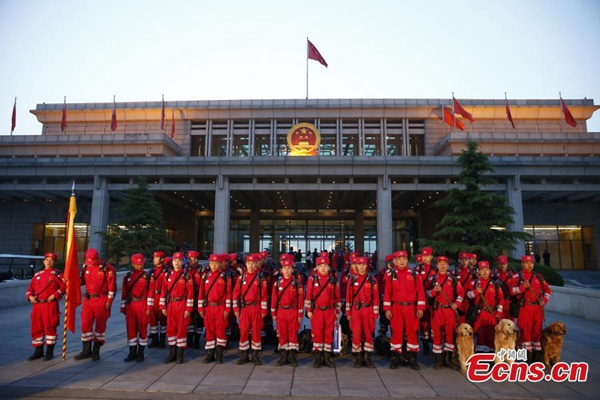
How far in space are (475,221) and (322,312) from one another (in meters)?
12.2

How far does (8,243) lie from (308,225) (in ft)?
97.8

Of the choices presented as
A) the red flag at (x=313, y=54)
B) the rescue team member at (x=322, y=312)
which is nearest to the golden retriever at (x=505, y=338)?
the rescue team member at (x=322, y=312)

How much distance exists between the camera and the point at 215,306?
737 centimetres

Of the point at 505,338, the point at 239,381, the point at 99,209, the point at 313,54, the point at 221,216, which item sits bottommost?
the point at 239,381

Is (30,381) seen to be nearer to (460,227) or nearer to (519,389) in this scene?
(519,389)

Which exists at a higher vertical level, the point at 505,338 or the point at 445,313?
the point at 445,313

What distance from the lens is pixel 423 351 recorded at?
834 centimetres

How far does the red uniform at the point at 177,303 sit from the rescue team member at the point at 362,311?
126 inches

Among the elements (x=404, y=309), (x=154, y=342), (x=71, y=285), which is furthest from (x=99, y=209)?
(x=404, y=309)

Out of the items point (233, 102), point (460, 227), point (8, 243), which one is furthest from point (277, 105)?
point (8, 243)

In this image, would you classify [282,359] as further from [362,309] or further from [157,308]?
[157,308]

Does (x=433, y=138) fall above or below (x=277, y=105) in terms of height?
below

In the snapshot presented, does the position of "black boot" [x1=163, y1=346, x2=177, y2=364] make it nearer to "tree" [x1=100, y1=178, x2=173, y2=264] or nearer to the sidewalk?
the sidewalk

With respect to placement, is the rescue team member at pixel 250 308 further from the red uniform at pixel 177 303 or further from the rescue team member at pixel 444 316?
the rescue team member at pixel 444 316
